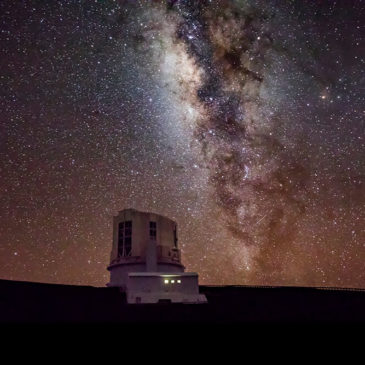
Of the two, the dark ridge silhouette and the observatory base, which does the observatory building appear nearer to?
the observatory base

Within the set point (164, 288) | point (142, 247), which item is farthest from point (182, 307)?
point (142, 247)

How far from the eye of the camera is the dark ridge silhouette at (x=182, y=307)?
16.4 metres

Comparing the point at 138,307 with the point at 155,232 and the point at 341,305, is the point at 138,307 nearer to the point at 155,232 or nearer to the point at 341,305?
the point at 155,232

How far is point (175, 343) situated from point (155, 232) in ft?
48.4

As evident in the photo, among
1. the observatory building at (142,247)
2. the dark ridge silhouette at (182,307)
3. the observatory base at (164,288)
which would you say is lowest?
the dark ridge silhouette at (182,307)

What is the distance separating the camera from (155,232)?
2778 centimetres

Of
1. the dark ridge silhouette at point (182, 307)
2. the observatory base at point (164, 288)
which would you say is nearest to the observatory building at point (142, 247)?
the observatory base at point (164, 288)

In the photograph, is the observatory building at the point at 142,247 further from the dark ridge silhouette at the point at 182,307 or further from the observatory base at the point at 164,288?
the dark ridge silhouette at the point at 182,307

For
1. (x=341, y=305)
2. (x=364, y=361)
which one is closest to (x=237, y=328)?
(x=364, y=361)

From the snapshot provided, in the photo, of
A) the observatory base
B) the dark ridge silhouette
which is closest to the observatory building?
the observatory base

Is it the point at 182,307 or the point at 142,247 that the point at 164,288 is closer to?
the point at 182,307

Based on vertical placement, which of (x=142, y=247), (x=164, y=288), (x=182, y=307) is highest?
(x=142, y=247)

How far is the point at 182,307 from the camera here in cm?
1841

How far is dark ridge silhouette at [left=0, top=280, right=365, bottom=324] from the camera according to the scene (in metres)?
16.4
